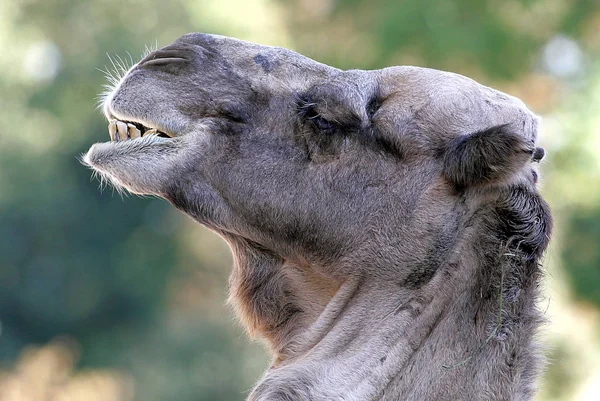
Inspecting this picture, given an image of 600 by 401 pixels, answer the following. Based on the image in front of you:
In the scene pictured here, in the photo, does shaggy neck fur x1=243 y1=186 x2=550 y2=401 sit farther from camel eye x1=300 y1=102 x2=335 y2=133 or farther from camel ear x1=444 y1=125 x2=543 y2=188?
camel eye x1=300 y1=102 x2=335 y2=133

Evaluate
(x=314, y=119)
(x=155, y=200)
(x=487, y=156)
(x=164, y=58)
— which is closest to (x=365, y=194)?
(x=314, y=119)

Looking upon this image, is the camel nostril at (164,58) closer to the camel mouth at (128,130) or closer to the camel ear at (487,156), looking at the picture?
the camel mouth at (128,130)

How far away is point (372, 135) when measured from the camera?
4.24 m

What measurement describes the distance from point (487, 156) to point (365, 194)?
0.47m

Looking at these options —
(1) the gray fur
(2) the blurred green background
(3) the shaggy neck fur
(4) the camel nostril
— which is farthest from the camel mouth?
(2) the blurred green background

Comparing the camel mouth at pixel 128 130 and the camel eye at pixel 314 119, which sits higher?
the camel eye at pixel 314 119

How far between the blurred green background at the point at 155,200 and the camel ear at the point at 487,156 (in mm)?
8959

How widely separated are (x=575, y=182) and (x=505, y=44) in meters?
2.79

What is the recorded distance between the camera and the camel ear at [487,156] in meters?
3.98

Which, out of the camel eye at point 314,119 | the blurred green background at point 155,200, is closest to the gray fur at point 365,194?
the camel eye at point 314,119

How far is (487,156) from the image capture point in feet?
13.1

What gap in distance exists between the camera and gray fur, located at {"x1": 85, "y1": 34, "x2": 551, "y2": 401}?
13.0 ft

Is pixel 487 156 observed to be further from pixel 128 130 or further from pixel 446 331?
pixel 128 130

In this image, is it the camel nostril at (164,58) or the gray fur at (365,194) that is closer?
the gray fur at (365,194)
